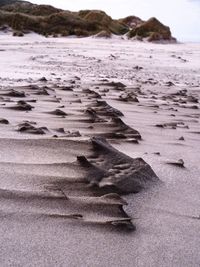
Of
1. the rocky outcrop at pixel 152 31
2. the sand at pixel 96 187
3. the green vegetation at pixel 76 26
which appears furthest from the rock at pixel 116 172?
the rocky outcrop at pixel 152 31

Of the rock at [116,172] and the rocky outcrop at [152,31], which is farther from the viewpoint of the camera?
the rocky outcrop at [152,31]

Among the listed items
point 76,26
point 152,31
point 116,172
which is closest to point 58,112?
point 116,172

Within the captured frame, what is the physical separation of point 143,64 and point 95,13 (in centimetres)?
1322

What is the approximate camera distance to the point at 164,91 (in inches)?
197

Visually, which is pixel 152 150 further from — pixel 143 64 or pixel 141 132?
pixel 143 64

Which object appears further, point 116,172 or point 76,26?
point 76,26

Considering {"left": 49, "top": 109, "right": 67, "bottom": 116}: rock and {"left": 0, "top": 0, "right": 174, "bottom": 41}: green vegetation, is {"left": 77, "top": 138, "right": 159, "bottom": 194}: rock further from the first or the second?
{"left": 0, "top": 0, "right": 174, "bottom": 41}: green vegetation

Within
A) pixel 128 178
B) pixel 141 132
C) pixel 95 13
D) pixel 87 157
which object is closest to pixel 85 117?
pixel 141 132

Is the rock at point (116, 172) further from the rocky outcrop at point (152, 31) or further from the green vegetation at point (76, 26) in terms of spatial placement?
the rocky outcrop at point (152, 31)

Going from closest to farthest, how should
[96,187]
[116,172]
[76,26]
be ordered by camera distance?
[96,187] → [116,172] → [76,26]

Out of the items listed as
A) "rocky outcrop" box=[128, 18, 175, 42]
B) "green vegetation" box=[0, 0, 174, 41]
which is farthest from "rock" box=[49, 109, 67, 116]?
"rocky outcrop" box=[128, 18, 175, 42]

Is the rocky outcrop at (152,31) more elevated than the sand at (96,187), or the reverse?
the rocky outcrop at (152,31)

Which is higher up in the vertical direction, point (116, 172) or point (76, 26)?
point (76, 26)

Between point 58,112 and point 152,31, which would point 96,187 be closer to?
point 58,112
